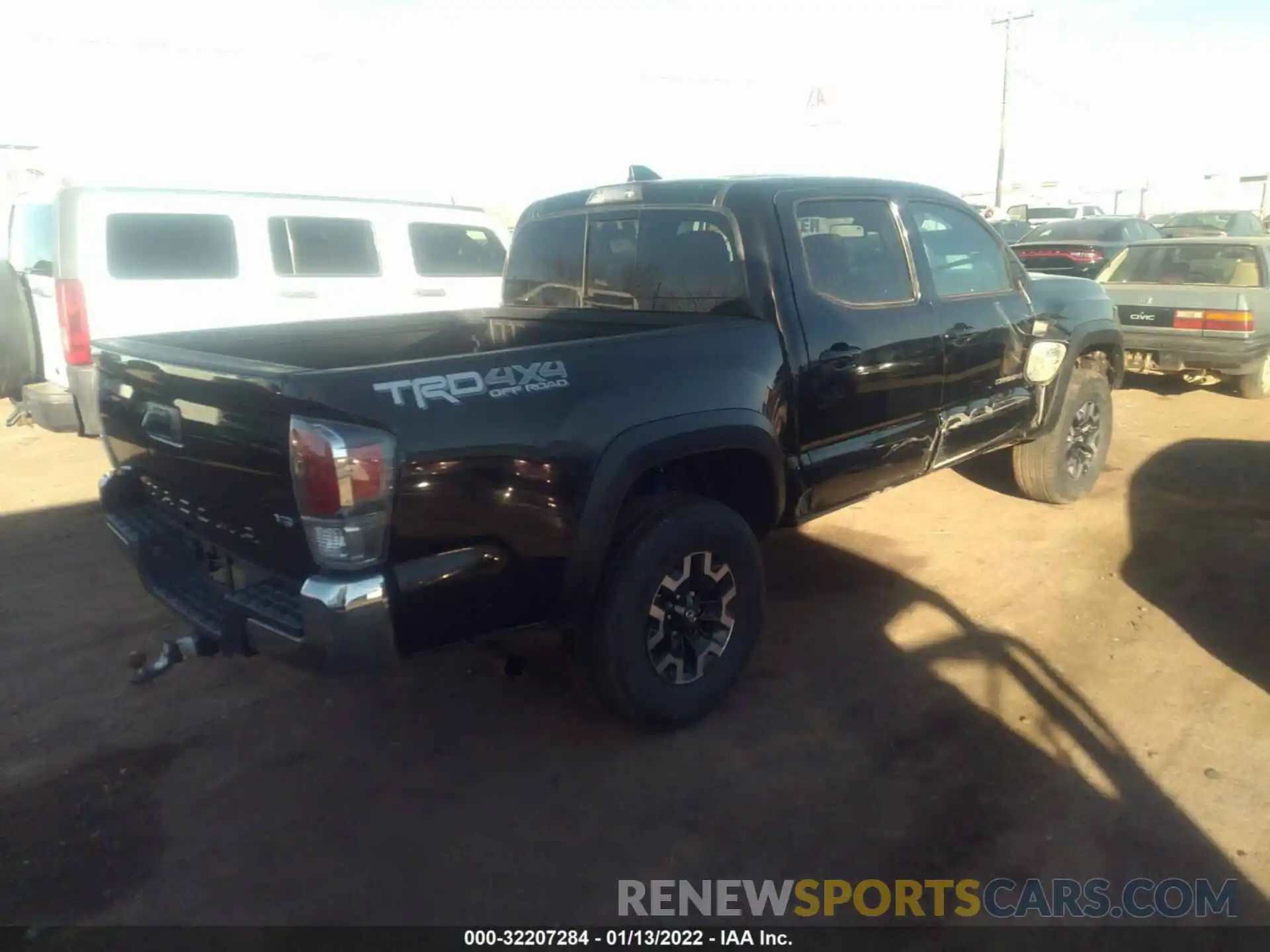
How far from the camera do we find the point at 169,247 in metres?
6.40

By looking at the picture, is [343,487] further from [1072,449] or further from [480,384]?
[1072,449]

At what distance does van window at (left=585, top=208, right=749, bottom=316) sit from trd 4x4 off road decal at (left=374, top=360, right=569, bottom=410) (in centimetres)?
115

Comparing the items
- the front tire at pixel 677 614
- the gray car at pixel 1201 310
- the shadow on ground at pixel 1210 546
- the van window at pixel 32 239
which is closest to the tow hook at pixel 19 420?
the van window at pixel 32 239

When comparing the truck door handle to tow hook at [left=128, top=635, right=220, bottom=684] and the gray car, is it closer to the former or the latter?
tow hook at [left=128, top=635, right=220, bottom=684]

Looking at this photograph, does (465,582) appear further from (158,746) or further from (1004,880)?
(1004,880)

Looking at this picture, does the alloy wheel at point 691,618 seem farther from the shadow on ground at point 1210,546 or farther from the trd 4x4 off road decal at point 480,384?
the shadow on ground at point 1210,546

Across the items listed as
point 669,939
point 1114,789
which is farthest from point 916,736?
point 669,939

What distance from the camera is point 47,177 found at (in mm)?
6621

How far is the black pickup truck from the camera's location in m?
2.49

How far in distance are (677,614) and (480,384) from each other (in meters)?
1.20

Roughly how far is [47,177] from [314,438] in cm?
584

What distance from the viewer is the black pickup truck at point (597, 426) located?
8.17ft

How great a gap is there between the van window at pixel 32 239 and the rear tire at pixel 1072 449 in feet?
21.8

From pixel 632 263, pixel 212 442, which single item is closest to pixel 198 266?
pixel 632 263
